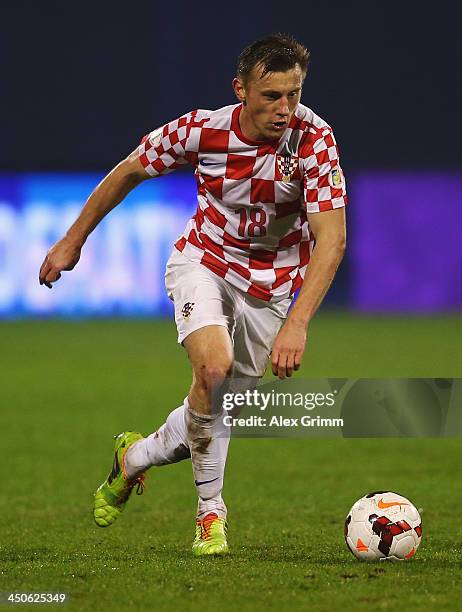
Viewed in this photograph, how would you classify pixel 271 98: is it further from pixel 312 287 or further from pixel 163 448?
pixel 163 448

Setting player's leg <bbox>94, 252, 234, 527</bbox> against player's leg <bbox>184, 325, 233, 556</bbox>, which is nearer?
player's leg <bbox>184, 325, 233, 556</bbox>

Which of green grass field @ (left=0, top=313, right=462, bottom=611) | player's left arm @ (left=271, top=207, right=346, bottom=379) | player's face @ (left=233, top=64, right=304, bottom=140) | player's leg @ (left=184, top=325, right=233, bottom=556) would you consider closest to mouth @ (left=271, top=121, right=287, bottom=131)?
player's face @ (left=233, top=64, right=304, bottom=140)

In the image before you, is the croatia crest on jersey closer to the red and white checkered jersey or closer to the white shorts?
the red and white checkered jersey

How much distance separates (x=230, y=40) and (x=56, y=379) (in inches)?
550

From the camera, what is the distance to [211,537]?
492cm

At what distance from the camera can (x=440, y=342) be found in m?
15.5

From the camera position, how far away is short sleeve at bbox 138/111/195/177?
514 cm

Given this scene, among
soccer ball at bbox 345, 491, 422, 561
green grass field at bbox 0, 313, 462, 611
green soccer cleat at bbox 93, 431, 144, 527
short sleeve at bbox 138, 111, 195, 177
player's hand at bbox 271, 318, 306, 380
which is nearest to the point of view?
green grass field at bbox 0, 313, 462, 611

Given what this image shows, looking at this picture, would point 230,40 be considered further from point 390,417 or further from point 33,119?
point 390,417

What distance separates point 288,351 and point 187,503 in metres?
2.34

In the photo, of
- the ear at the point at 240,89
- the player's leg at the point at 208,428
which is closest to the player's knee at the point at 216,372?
the player's leg at the point at 208,428

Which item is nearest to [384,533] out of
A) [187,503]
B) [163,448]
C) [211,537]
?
[211,537]

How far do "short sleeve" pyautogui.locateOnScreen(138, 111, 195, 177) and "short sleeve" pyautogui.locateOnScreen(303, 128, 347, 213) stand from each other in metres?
0.53

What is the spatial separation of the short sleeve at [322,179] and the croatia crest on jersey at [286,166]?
77mm
